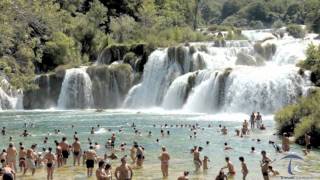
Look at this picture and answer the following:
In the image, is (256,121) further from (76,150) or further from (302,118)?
(76,150)

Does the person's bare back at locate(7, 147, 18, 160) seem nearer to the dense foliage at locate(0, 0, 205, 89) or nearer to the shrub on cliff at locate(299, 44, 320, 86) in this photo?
the dense foliage at locate(0, 0, 205, 89)

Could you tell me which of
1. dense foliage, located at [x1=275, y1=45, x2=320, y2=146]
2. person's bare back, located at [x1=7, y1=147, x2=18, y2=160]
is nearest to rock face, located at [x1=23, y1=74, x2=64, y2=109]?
dense foliage, located at [x1=275, y1=45, x2=320, y2=146]

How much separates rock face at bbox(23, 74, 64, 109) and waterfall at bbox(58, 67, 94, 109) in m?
0.82

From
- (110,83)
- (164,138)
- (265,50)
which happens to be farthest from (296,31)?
(164,138)

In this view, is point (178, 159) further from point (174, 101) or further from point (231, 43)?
point (231, 43)

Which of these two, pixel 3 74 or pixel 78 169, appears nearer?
pixel 78 169

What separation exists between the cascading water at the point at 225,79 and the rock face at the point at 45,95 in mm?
9006

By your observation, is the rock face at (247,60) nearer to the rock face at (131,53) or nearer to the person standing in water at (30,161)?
the rock face at (131,53)

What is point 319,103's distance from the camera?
36.3m

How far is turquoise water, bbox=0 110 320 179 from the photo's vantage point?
27031 millimetres

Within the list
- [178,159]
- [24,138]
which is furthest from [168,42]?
[178,159]

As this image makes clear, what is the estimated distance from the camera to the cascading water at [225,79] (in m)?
54.5

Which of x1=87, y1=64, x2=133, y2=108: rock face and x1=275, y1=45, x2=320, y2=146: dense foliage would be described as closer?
x1=275, y1=45, x2=320, y2=146: dense foliage

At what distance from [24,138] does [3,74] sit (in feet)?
37.4
